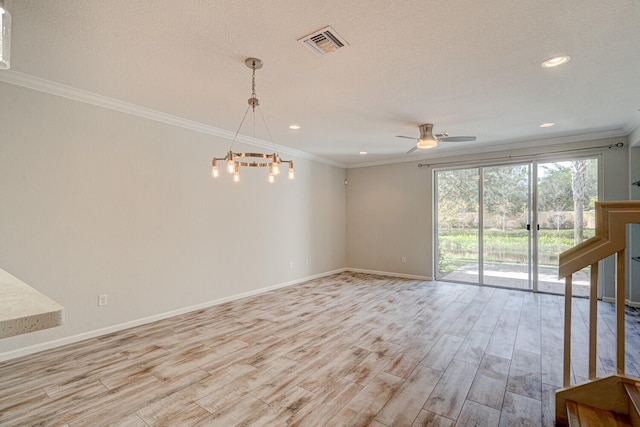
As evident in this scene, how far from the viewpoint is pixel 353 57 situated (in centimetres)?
246

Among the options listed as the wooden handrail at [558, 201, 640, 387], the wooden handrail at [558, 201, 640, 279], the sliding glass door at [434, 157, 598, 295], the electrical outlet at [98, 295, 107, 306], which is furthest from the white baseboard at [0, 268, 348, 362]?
the wooden handrail at [558, 201, 640, 279]

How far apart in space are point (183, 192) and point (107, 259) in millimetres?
1244

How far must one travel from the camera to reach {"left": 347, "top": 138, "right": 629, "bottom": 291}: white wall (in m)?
6.30

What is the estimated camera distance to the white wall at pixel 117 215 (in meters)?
2.89

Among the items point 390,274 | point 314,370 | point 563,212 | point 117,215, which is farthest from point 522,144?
point 117,215

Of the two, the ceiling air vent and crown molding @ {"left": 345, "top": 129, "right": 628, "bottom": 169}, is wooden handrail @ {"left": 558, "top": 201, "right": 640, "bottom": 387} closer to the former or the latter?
the ceiling air vent

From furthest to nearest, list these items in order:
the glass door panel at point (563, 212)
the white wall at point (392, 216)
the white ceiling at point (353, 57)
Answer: the white wall at point (392, 216)
the glass door panel at point (563, 212)
the white ceiling at point (353, 57)

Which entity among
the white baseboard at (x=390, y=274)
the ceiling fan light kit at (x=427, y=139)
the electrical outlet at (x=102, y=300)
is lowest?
the white baseboard at (x=390, y=274)

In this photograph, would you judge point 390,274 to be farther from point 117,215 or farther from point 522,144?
point 117,215

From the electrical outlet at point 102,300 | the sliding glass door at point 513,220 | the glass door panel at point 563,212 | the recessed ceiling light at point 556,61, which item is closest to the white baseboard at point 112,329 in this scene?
the electrical outlet at point 102,300

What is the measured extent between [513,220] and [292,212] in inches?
166

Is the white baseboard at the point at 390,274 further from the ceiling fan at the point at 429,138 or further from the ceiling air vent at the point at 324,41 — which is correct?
the ceiling air vent at the point at 324,41

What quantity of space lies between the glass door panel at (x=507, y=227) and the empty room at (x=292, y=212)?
0.13ft

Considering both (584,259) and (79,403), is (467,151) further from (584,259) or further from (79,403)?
(79,403)
